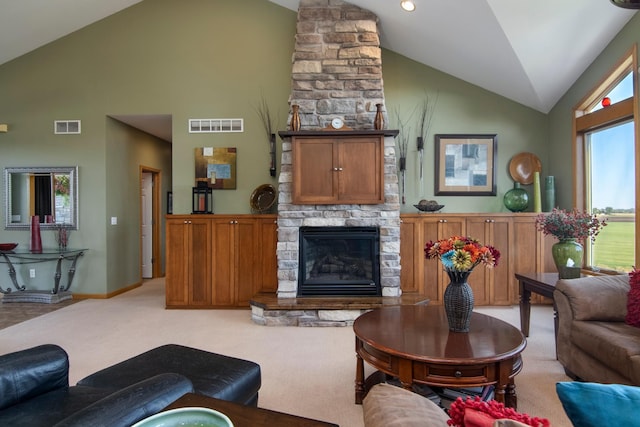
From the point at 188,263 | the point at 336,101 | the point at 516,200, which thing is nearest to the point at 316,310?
the point at 188,263

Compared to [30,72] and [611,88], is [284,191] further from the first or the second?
[30,72]

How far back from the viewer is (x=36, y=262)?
5.04 meters

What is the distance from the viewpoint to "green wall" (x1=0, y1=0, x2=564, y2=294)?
4.89 m

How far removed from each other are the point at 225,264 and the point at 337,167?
6.42 ft

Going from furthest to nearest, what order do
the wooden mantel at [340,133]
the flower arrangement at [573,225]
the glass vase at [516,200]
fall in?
the glass vase at [516,200] < the wooden mantel at [340,133] < the flower arrangement at [573,225]

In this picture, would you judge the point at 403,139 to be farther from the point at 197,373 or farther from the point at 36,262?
the point at 36,262

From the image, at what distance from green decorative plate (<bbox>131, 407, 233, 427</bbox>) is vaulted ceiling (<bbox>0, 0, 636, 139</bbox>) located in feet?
13.2

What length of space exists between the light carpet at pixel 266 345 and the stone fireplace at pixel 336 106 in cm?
79

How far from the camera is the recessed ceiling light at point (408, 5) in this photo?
386cm

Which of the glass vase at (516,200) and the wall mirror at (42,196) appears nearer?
the glass vase at (516,200)

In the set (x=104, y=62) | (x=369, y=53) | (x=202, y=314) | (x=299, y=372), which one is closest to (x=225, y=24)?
(x=104, y=62)

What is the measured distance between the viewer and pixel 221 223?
179 inches

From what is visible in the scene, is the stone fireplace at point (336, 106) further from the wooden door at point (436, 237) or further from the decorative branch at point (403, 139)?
the decorative branch at point (403, 139)

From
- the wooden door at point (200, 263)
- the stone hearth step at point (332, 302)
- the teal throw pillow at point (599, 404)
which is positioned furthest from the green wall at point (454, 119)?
the teal throw pillow at point (599, 404)
